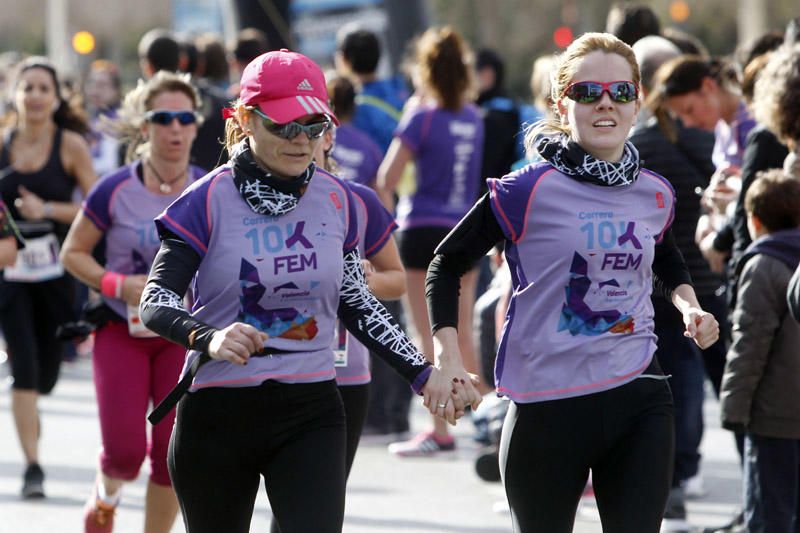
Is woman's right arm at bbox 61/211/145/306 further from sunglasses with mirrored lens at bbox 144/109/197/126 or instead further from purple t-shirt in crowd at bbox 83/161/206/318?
sunglasses with mirrored lens at bbox 144/109/197/126

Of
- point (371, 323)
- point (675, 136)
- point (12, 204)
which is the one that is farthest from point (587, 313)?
point (12, 204)

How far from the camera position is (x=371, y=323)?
15.7 feet

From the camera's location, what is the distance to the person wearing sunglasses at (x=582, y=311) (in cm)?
462

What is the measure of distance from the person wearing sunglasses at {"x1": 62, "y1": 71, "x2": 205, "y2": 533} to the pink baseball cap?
1912 millimetres

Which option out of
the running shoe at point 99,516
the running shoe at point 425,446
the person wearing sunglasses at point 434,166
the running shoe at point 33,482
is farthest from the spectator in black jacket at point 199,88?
the running shoe at point 99,516

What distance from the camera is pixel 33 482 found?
8359 millimetres

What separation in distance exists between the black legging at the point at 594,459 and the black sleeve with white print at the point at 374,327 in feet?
1.19

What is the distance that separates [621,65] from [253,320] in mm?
1324

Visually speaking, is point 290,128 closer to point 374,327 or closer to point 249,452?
point 374,327

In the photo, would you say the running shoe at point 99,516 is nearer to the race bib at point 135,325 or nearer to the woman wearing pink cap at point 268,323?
the race bib at point 135,325

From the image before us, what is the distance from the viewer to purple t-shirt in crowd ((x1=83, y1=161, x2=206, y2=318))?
257 inches

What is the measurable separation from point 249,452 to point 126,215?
2.16 meters

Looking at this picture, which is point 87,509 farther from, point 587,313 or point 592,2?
point 592,2

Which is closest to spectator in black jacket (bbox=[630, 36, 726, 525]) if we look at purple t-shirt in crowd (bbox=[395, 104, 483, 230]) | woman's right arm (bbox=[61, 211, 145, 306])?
purple t-shirt in crowd (bbox=[395, 104, 483, 230])
